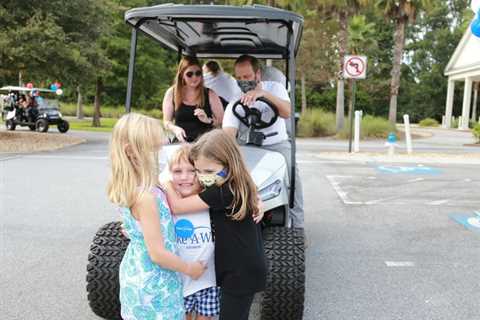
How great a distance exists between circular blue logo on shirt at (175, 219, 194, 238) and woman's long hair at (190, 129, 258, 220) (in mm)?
212

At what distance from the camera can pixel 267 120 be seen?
12.8 feet

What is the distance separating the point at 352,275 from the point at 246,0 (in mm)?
22154

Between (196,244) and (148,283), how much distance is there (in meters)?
0.28

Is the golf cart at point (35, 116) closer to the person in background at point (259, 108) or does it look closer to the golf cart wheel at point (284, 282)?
the person in background at point (259, 108)

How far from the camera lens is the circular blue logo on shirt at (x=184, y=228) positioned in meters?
2.31

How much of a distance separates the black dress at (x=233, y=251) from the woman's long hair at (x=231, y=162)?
3cm

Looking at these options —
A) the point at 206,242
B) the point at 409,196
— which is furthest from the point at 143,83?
the point at 206,242

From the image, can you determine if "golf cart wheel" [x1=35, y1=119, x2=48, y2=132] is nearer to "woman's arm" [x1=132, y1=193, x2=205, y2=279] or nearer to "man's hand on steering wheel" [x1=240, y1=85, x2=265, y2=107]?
"man's hand on steering wheel" [x1=240, y1=85, x2=265, y2=107]

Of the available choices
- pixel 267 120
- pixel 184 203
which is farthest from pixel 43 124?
pixel 184 203

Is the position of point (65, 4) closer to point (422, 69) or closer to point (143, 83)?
point (143, 83)

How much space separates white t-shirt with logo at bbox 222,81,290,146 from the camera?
3807 mm

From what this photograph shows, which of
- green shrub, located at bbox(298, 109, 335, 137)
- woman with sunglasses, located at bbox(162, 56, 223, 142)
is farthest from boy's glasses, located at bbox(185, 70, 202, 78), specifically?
green shrub, located at bbox(298, 109, 335, 137)

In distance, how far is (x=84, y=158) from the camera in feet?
38.8

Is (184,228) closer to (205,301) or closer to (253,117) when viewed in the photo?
(205,301)
